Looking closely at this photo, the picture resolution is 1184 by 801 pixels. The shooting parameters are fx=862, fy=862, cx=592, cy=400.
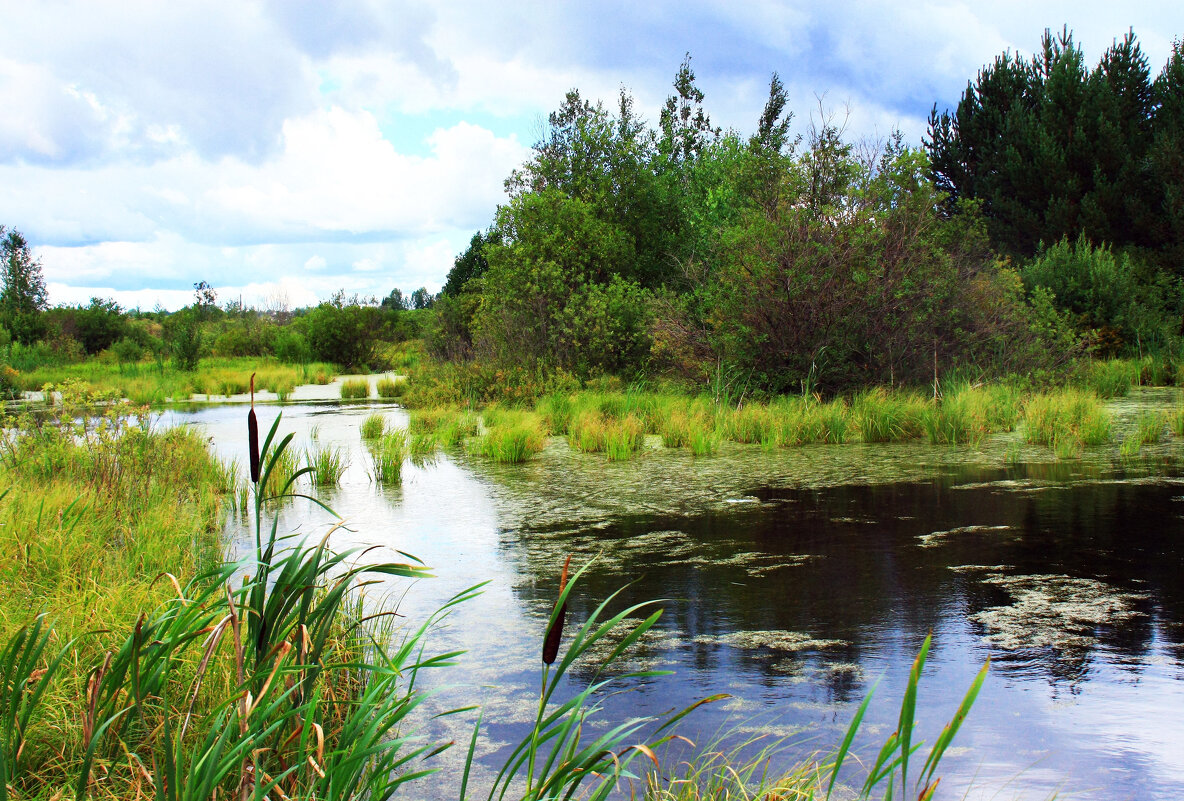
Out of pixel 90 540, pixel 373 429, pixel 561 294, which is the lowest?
pixel 90 540

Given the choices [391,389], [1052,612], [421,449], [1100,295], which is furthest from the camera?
[391,389]

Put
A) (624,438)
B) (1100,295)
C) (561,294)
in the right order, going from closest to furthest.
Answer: (624,438), (561,294), (1100,295)

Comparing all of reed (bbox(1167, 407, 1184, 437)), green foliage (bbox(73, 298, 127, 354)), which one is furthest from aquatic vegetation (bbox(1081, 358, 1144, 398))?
green foliage (bbox(73, 298, 127, 354))

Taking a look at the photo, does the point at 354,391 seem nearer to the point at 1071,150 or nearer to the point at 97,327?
the point at 97,327

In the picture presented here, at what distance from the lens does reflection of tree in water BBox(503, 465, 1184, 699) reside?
3406 millimetres

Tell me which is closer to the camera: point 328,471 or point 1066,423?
point 328,471

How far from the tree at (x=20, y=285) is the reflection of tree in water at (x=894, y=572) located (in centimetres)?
2953

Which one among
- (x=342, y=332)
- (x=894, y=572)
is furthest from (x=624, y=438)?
(x=342, y=332)

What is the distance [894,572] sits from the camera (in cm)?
448

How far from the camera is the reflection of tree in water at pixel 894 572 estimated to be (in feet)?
11.2

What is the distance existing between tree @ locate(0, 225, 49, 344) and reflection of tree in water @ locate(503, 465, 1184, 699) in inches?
1163

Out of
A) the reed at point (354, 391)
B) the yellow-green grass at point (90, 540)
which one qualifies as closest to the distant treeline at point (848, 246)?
the reed at point (354, 391)

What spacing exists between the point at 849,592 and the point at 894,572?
48 cm

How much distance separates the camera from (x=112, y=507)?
203 inches
